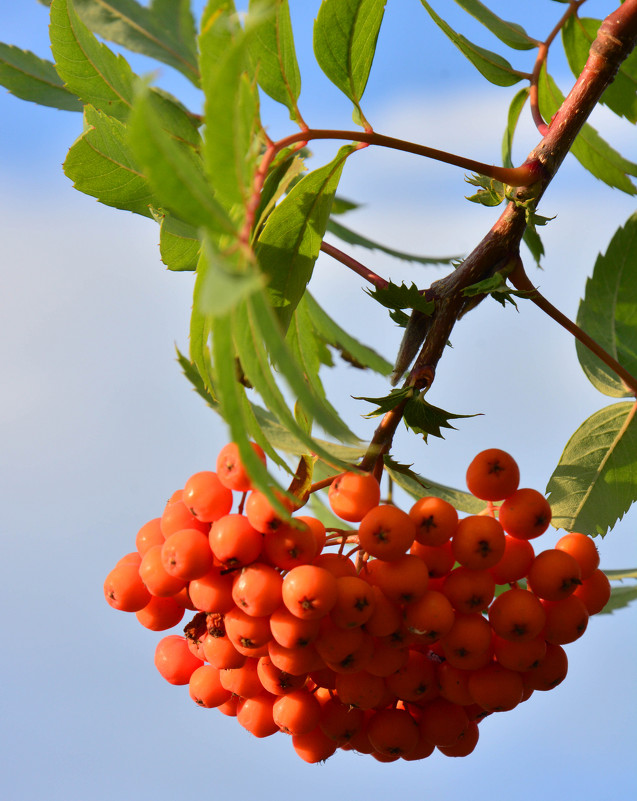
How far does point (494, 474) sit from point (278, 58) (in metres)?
0.68

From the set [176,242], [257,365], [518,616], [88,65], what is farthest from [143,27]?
[518,616]

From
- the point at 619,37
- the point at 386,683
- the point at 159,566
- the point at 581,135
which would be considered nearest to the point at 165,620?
the point at 159,566

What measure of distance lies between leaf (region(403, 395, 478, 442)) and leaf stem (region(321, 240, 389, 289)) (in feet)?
0.79

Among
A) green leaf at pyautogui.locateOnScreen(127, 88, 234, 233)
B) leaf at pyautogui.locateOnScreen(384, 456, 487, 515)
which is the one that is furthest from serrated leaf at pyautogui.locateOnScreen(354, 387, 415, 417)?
green leaf at pyautogui.locateOnScreen(127, 88, 234, 233)

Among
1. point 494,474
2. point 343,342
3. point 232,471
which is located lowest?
point 232,471

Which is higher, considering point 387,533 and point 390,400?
point 390,400

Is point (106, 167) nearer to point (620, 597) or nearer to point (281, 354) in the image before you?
point (281, 354)

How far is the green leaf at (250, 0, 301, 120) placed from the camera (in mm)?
1070

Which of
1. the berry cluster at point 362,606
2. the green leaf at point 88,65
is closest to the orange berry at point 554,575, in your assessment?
the berry cluster at point 362,606

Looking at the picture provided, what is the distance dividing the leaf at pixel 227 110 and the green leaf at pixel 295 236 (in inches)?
11.7

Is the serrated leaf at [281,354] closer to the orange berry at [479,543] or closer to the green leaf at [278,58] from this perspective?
the orange berry at [479,543]

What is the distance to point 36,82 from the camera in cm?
162

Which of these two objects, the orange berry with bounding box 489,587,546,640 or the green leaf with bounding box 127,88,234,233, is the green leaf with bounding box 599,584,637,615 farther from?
the green leaf with bounding box 127,88,234,233

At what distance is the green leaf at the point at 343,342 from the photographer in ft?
6.27
